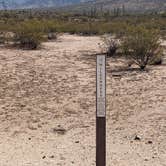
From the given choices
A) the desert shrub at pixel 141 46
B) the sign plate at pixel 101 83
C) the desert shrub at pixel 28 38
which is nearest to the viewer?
the sign plate at pixel 101 83

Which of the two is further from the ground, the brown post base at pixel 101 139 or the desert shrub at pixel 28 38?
the brown post base at pixel 101 139

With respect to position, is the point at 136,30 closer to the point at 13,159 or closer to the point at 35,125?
the point at 35,125

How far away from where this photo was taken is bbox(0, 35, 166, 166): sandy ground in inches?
374

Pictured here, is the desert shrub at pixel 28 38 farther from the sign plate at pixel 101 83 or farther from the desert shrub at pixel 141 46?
the sign plate at pixel 101 83

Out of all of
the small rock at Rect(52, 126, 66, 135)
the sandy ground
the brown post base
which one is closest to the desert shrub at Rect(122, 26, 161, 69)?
the sandy ground

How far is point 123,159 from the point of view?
923 centimetres

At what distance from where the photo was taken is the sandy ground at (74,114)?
31.1 ft

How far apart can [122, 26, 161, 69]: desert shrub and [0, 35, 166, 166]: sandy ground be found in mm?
511

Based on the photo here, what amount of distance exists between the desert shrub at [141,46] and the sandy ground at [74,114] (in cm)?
51

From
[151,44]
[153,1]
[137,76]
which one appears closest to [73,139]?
[137,76]

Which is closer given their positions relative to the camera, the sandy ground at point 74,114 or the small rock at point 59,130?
the sandy ground at point 74,114

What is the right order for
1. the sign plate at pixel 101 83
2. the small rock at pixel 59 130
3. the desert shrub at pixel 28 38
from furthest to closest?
the desert shrub at pixel 28 38, the small rock at pixel 59 130, the sign plate at pixel 101 83

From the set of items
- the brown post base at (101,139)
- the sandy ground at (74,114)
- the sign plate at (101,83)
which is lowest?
the sandy ground at (74,114)

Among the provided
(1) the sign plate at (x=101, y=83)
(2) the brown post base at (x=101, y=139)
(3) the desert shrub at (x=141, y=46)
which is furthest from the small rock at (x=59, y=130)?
(3) the desert shrub at (x=141, y=46)
